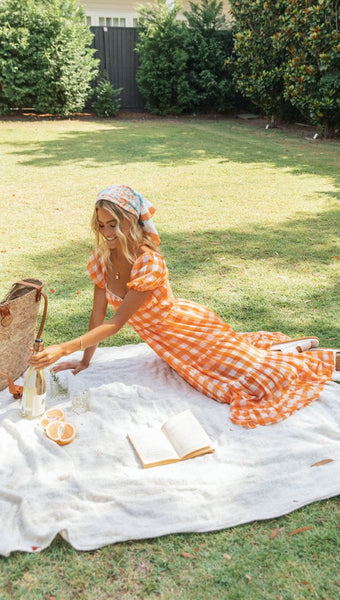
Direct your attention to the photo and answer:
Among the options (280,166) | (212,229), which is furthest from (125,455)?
(280,166)

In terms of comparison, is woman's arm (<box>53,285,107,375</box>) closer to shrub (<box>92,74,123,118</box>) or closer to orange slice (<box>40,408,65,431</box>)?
orange slice (<box>40,408,65,431</box>)

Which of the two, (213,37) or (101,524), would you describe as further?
(213,37)

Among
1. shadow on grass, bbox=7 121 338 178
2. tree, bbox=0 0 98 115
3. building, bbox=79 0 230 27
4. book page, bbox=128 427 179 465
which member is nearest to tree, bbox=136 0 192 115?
tree, bbox=0 0 98 115

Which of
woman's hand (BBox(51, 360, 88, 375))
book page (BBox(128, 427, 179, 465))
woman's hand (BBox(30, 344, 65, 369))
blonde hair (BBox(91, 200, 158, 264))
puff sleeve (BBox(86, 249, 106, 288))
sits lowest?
woman's hand (BBox(51, 360, 88, 375))

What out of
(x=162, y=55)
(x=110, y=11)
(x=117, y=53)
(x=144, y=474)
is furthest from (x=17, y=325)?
(x=110, y=11)

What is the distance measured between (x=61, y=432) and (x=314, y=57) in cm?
1153

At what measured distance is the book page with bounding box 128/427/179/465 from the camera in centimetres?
281

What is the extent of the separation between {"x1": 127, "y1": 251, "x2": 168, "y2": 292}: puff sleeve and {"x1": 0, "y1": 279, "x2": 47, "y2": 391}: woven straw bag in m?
0.57

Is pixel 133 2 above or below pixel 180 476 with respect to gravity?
above

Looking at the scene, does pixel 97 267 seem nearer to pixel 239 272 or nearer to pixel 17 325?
pixel 17 325

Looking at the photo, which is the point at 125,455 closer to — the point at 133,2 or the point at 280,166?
the point at 280,166

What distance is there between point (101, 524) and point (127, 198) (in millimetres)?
1760

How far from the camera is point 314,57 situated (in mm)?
11805

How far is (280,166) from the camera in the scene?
10227mm
